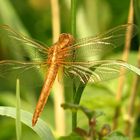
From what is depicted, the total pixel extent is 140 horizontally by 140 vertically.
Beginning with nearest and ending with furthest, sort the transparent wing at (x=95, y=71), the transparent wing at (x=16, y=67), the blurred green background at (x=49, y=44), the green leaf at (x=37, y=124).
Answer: the green leaf at (x=37, y=124)
the transparent wing at (x=95, y=71)
the transparent wing at (x=16, y=67)
the blurred green background at (x=49, y=44)

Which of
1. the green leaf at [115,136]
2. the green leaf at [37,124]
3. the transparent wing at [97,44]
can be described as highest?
the transparent wing at [97,44]

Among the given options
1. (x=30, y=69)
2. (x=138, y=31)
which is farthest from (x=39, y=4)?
(x=138, y=31)

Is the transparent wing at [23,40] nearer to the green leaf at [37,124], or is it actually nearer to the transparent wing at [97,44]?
the transparent wing at [97,44]

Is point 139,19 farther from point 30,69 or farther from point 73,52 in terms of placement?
point 30,69


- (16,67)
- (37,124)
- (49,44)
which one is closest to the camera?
(37,124)

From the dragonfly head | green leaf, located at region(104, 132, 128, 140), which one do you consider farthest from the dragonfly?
green leaf, located at region(104, 132, 128, 140)

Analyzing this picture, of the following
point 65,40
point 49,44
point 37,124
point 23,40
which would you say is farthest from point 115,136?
point 49,44

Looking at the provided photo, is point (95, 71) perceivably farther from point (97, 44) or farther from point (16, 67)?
point (16, 67)

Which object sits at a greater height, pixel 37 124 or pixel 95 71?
pixel 95 71

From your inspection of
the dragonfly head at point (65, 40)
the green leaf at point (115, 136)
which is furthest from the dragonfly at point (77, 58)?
the green leaf at point (115, 136)

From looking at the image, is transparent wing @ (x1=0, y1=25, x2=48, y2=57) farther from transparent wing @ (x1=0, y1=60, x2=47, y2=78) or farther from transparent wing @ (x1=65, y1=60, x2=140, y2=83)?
transparent wing @ (x1=65, y1=60, x2=140, y2=83)
